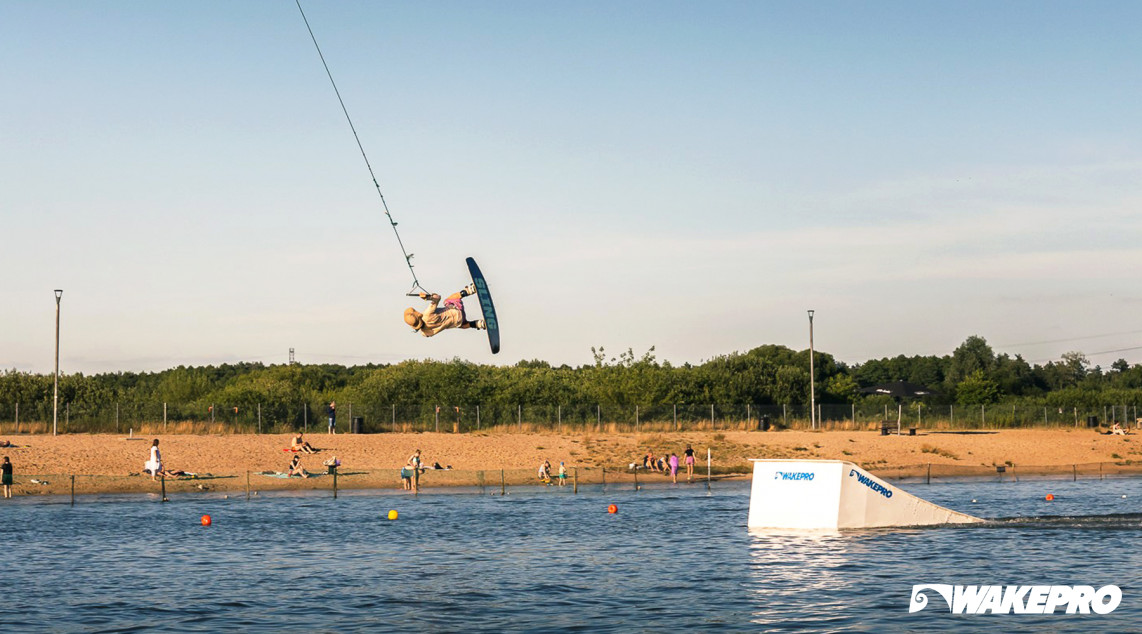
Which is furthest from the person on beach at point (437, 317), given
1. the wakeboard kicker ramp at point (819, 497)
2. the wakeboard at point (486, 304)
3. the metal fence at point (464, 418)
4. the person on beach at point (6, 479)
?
the metal fence at point (464, 418)

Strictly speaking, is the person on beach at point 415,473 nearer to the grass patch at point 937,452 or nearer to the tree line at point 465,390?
Answer: the tree line at point 465,390

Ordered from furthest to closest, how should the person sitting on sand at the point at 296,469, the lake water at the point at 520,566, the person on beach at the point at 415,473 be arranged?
the person sitting on sand at the point at 296,469 < the person on beach at the point at 415,473 < the lake water at the point at 520,566

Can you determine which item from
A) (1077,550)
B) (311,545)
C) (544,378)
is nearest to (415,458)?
(311,545)

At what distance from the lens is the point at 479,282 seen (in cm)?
2958

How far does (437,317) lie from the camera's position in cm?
2823

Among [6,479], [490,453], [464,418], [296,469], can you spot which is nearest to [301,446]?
[296,469]

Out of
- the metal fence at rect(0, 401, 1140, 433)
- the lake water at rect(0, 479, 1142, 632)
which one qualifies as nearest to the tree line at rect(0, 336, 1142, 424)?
the metal fence at rect(0, 401, 1140, 433)

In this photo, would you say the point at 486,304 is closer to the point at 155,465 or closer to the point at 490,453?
the point at 155,465

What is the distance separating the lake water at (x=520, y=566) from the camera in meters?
24.1

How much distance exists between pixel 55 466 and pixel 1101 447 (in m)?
58.2

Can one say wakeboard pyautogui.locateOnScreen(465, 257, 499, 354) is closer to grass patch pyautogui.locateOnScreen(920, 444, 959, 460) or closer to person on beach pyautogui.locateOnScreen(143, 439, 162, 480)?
person on beach pyautogui.locateOnScreen(143, 439, 162, 480)

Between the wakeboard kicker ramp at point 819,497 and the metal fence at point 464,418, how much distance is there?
4020 cm

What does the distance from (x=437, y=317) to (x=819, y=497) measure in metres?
11.5

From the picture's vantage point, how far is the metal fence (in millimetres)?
69938
